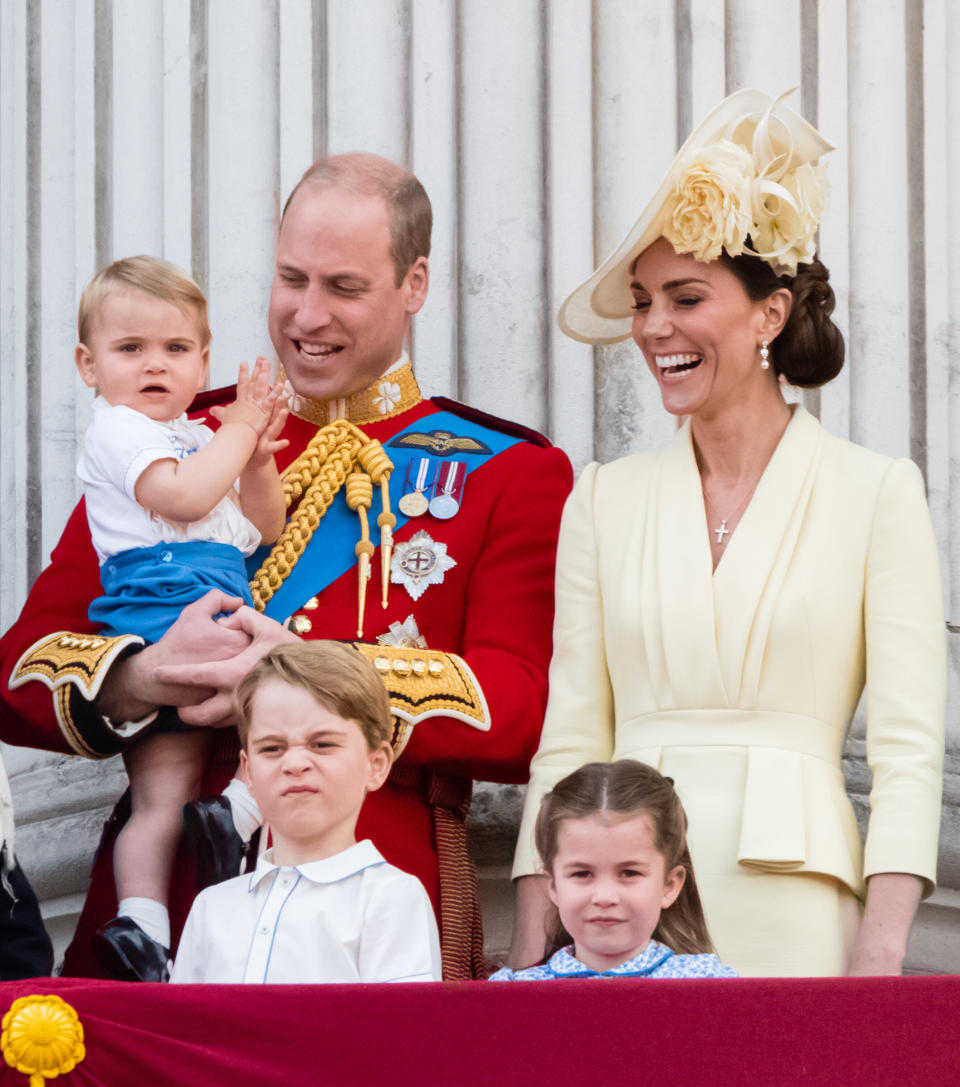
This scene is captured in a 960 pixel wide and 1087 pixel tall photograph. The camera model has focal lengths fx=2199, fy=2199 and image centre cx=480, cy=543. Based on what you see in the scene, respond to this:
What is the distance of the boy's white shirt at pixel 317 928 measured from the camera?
268 centimetres

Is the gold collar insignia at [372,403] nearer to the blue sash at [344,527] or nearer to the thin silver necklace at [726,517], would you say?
the blue sash at [344,527]

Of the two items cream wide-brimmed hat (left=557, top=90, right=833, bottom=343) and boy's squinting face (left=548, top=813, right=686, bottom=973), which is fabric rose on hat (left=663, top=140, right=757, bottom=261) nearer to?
cream wide-brimmed hat (left=557, top=90, right=833, bottom=343)

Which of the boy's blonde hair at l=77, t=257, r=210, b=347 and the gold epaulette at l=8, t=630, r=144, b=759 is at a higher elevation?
the boy's blonde hair at l=77, t=257, r=210, b=347

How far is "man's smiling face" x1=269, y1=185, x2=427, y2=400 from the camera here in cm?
357

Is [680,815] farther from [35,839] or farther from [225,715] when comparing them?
[35,839]

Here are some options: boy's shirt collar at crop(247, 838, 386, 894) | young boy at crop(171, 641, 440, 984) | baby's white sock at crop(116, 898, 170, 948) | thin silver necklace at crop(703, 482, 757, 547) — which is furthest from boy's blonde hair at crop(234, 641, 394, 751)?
thin silver necklace at crop(703, 482, 757, 547)

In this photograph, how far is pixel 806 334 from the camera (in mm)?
3367

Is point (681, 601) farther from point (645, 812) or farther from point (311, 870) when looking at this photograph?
point (311, 870)

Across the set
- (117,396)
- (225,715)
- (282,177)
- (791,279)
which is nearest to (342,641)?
(225,715)

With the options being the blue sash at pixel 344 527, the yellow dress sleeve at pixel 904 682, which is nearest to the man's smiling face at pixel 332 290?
the blue sash at pixel 344 527

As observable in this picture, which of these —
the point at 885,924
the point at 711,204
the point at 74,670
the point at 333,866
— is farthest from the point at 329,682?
the point at 711,204

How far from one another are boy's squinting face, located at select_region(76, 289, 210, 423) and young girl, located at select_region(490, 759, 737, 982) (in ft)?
3.21

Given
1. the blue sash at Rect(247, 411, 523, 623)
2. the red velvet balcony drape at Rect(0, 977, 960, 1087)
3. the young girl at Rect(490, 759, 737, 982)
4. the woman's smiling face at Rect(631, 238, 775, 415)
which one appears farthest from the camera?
the blue sash at Rect(247, 411, 523, 623)

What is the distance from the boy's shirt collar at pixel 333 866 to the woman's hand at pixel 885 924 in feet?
2.14
